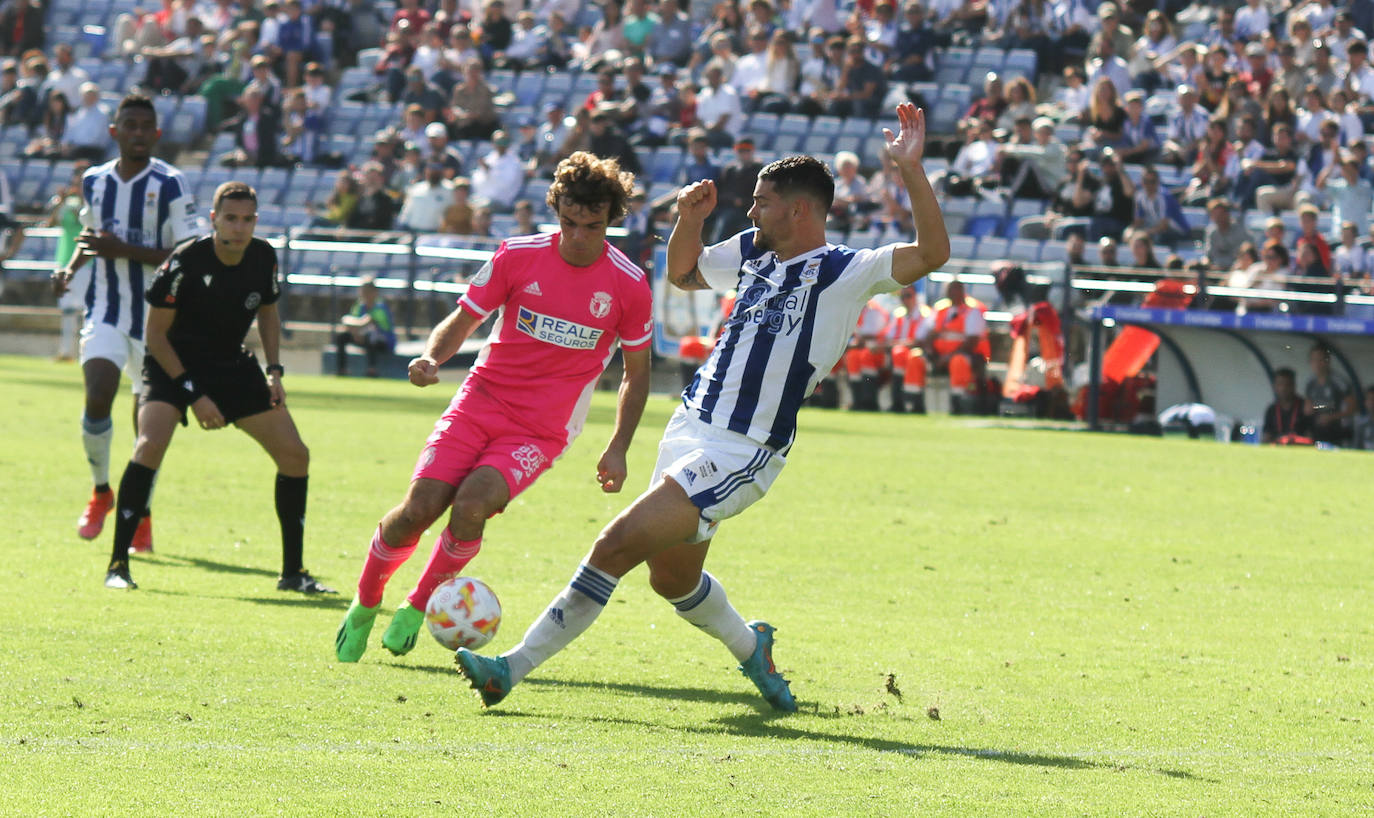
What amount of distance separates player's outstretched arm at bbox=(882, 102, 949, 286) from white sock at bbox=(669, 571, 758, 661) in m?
1.23

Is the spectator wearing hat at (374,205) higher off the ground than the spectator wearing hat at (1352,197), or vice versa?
the spectator wearing hat at (1352,197)

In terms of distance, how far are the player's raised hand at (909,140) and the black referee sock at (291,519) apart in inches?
142

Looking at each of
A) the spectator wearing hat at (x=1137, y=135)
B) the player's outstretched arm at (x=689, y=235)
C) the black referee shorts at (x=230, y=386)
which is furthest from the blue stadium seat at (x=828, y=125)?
the player's outstretched arm at (x=689, y=235)

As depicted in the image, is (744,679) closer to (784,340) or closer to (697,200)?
(784,340)

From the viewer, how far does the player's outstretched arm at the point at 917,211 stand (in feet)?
18.2

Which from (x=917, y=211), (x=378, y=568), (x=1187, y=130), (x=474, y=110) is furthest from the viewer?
(x=474, y=110)

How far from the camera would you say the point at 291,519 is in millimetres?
8266

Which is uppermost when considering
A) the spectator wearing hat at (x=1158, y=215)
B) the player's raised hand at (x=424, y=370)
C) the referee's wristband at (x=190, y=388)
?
the spectator wearing hat at (x=1158, y=215)

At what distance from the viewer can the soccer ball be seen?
6.11 m

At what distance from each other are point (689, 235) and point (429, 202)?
63.2 ft

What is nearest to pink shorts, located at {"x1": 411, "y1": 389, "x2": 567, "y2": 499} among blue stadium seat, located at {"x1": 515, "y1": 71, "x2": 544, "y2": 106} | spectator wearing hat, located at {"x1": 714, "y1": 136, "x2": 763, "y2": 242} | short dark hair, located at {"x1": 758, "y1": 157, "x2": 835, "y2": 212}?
short dark hair, located at {"x1": 758, "y1": 157, "x2": 835, "y2": 212}

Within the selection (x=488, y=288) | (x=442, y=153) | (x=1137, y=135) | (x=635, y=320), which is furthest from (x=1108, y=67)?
(x=488, y=288)

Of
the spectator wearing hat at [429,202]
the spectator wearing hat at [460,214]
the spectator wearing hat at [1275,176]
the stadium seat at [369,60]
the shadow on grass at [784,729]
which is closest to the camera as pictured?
the shadow on grass at [784,729]

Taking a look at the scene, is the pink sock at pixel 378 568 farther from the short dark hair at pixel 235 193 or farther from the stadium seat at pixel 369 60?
the stadium seat at pixel 369 60
